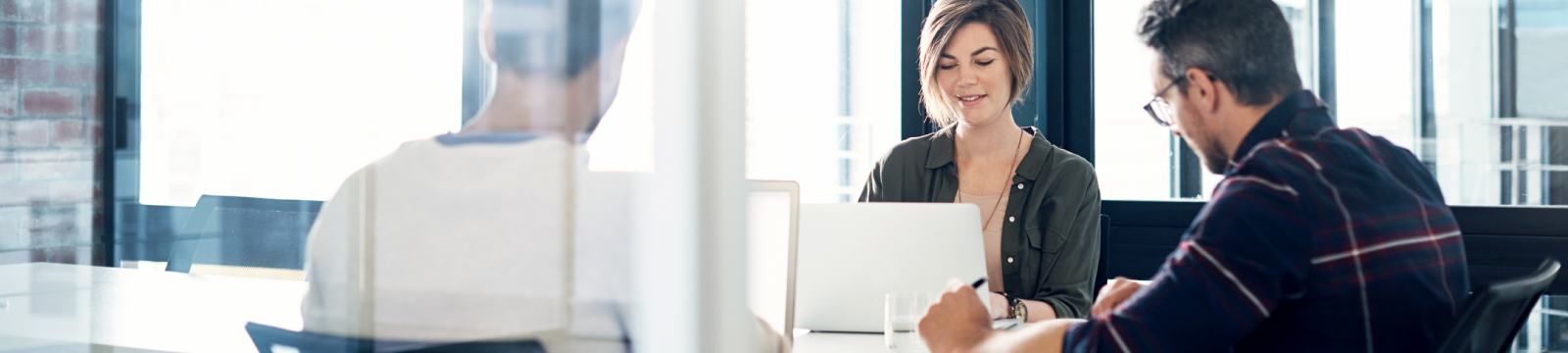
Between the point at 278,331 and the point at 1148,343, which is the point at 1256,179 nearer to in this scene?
the point at 1148,343

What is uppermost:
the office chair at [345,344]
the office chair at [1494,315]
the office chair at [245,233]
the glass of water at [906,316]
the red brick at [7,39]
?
the red brick at [7,39]

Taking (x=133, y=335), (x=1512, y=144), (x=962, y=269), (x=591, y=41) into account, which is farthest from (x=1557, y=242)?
(x=133, y=335)

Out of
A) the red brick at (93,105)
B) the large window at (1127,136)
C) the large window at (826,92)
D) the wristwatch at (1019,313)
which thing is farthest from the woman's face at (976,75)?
the red brick at (93,105)

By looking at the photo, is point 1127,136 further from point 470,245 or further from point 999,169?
point 470,245

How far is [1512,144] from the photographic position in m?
2.49

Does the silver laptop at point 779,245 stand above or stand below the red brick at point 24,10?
below

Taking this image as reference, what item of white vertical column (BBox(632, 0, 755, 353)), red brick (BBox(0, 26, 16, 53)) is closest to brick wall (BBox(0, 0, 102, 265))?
red brick (BBox(0, 26, 16, 53))

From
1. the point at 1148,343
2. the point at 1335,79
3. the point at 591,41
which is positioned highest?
the point at 1335,79

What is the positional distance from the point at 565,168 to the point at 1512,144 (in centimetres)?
287

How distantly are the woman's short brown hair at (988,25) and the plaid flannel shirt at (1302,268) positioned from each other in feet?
3.17

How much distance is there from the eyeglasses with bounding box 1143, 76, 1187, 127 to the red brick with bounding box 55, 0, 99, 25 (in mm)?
1063

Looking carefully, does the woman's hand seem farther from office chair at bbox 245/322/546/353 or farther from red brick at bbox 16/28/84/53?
red brick at bbox 16/28/84/53

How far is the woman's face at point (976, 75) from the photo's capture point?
193 cm

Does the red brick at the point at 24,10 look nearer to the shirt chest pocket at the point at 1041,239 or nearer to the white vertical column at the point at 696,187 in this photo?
the white vertical column at the point at 696,187
